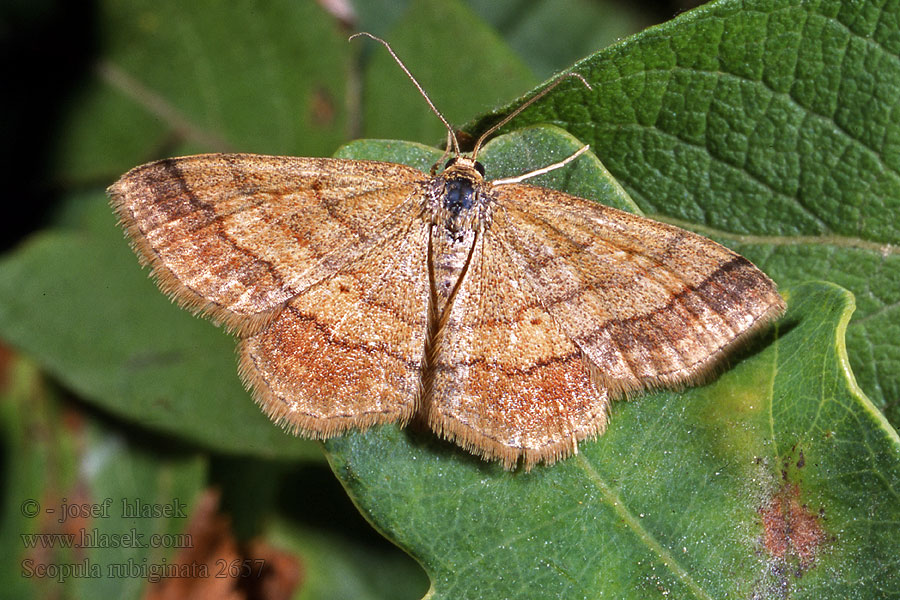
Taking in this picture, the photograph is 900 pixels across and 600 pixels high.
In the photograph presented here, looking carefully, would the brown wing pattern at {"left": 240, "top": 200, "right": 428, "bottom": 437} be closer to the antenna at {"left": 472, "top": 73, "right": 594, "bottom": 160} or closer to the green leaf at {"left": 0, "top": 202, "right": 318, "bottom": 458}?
the antenna at {"left": 472, "top": 73, "right": 594, "bottom": 160}

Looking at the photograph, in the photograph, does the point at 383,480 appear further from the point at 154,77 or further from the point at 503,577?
the point at 154,77

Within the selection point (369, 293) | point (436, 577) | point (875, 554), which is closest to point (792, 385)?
point (875, 554)

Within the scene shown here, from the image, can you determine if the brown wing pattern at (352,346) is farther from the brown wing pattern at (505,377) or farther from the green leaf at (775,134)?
the green leaf at (775,134)

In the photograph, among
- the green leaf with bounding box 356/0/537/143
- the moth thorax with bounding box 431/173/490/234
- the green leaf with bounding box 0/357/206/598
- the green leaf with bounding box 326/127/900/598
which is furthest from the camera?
the green leaf with bounding box 0/357/206/598

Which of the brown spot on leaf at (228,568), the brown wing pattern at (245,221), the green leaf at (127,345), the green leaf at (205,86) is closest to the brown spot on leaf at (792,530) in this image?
the brown wing pattern at (245,221)
